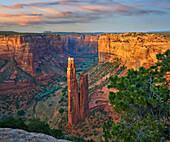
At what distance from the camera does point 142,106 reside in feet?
40.7

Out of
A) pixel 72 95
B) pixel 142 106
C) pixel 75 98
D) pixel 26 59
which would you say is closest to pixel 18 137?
pixel 142 106

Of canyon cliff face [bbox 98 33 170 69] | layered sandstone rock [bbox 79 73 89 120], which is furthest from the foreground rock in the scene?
canyon cliff face [bbox 98 33 170 69]

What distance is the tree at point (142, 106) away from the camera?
11.4 metres

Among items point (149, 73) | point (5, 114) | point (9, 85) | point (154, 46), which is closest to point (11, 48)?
point (9, 85)

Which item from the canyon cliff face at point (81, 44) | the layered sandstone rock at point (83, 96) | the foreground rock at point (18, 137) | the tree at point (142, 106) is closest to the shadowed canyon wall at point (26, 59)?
the layered sandstone rock at point (83, 96)

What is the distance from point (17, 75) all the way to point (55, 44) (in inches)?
1885

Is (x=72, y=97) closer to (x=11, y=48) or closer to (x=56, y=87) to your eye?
(x=56, y=87)

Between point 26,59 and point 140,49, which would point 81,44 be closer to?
point 26,59

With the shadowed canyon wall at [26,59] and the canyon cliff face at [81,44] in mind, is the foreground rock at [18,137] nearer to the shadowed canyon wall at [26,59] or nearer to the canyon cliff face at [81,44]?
the shadowed canyon wall at [26,59]

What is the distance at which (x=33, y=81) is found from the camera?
6662cm

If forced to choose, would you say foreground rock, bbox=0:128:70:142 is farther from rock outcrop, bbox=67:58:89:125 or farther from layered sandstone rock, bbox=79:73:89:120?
layered sandstone rock, bbox=79:73:89:120

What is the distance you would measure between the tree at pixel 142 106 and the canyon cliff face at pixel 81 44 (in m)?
157

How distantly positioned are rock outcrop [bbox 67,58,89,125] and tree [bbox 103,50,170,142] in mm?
17654

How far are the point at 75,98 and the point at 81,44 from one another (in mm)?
168787
